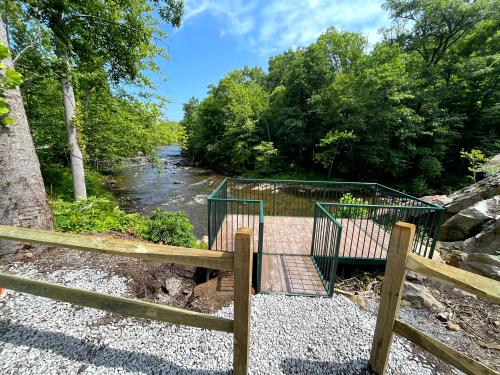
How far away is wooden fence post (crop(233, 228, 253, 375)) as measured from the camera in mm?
1319

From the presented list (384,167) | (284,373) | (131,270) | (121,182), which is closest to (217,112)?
(121,182)

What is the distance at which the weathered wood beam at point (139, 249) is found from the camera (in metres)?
1.42

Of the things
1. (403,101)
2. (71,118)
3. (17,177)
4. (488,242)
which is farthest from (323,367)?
(403,101)

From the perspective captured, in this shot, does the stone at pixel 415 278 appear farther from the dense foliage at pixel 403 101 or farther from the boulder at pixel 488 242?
the dense foliage at pixel 403 101

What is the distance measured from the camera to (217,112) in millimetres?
23000

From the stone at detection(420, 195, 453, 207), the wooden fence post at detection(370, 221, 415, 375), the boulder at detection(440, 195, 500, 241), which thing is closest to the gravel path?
the wooden fence post at detection(370, 221, 415, 375)

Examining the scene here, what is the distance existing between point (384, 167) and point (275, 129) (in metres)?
8.85

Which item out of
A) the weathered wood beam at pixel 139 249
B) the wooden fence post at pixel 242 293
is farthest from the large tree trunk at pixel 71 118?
the wooden fence post at pixel 242 293

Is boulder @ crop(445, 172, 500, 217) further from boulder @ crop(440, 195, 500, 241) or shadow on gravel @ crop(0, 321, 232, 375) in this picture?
shadow on gravel @ crop(0, 321, 232, 375)

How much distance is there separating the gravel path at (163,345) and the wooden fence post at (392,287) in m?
0.31

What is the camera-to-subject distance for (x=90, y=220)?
444 centimetres

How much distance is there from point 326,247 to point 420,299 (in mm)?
1316

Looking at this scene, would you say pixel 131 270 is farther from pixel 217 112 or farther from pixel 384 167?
pixel 217 112

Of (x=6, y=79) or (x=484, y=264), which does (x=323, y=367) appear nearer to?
(x=6, y=79)
